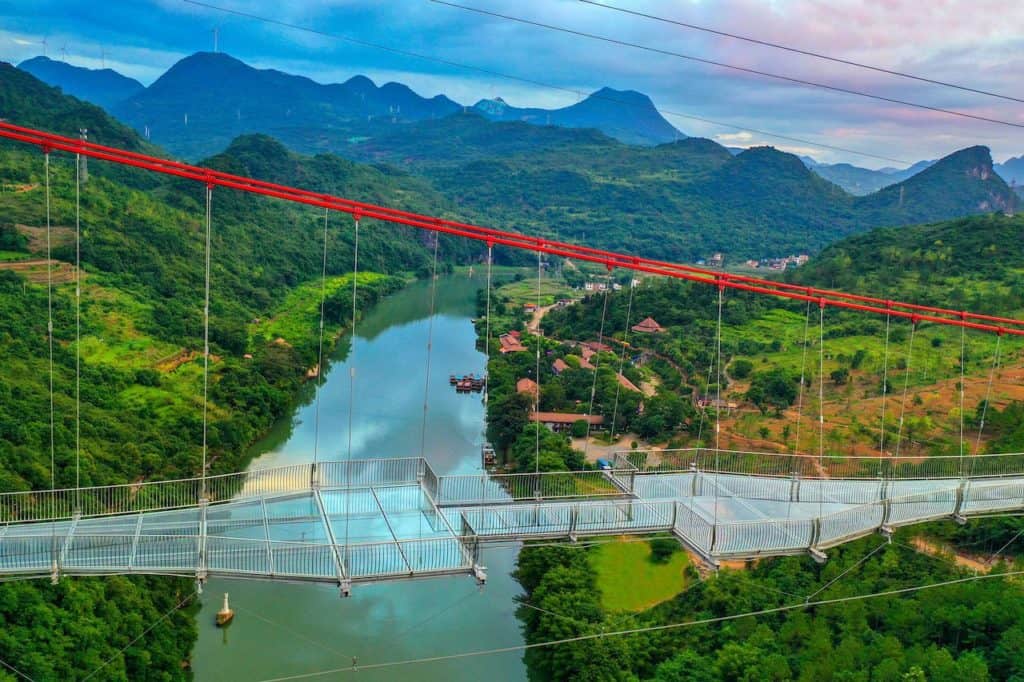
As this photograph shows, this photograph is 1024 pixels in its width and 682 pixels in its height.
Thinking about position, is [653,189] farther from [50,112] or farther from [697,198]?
[50,112]

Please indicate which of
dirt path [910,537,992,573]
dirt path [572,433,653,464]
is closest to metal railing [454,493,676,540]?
dirt path [910,537,992,573]

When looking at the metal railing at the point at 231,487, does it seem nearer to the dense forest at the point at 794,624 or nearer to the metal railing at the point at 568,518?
the metal railing at the point at 568,518

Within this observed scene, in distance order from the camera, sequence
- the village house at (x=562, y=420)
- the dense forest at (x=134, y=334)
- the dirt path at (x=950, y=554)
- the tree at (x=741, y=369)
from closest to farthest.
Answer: the dense forest at (x=134, y=334), the dirt path at (x=950, y=554), the village house at (x=562, y=420), the tree at (x=741, y=369)

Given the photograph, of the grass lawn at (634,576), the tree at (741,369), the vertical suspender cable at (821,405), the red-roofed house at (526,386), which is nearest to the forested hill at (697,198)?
the tree at (741,369)

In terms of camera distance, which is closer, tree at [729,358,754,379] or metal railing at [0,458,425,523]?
metal railing at [0,458,425,523]

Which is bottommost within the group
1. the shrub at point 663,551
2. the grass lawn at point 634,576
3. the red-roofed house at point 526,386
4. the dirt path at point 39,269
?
the grass lawn at point 634,576

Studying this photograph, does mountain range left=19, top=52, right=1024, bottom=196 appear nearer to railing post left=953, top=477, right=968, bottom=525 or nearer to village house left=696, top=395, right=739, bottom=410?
village house left=696, top=395, right=739, bottom=410

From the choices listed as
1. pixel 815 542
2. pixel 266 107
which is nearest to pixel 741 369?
pixel 815 542

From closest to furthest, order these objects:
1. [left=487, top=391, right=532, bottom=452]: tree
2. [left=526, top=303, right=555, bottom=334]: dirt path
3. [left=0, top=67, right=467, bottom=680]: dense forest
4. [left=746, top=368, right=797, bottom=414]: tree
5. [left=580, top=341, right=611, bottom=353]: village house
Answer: [left=0, top=67, right=467, bottom=680]: dense forest, [left=487, top=391, right=532, bottom=452]: tree, [left=746, top=368, right=797, bottom=414]: tree, [left=580, top=341, right=611, bottom=353]: village house, [left=526, top=303, right=555, bottom=334]: dirt path
